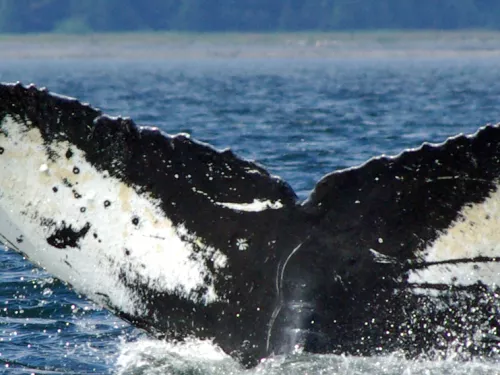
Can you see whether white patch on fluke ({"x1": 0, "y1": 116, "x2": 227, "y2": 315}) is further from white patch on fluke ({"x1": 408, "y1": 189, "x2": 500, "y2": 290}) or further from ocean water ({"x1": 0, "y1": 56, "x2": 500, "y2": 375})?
white patch on fluke ({"x1": 408, "y1": 189, "x2": 500, "y2": 290})

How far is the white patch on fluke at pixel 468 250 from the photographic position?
4.25 m

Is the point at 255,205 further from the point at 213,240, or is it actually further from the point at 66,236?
the point at 66,236

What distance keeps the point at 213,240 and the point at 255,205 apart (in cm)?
21

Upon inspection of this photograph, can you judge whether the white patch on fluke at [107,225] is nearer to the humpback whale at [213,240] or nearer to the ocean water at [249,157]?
the humpback whale at [213,240]

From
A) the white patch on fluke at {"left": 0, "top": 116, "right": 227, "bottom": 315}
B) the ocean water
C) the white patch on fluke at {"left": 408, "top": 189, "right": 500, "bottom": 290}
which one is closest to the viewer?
the white patch on fluke at {"left": 408, "top": 189, "right": 500, "bottom": 290}

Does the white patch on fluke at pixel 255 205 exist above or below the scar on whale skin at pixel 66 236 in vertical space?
above

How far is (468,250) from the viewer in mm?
4320

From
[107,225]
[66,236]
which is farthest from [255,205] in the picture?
[66,236]

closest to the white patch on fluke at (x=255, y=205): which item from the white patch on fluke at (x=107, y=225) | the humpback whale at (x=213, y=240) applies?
the humpback whale at (x=213, y=240)

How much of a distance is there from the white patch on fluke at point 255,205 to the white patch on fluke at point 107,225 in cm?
18

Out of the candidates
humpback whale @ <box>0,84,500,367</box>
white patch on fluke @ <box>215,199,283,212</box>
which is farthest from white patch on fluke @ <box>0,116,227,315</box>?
white patch on fluke @ <box>215,199,283,212</box>

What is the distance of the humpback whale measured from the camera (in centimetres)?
443

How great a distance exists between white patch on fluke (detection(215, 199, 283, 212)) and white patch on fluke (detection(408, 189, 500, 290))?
23.2 inches

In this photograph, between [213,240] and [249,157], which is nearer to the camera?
[213,240]
